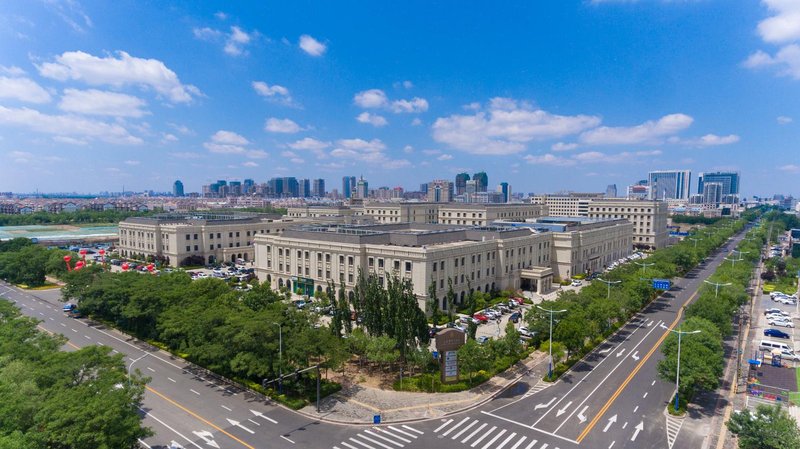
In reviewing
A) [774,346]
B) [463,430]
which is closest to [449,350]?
[463,430]

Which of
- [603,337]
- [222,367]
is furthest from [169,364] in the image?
[603,337]

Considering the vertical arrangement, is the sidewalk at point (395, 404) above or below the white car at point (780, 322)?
above

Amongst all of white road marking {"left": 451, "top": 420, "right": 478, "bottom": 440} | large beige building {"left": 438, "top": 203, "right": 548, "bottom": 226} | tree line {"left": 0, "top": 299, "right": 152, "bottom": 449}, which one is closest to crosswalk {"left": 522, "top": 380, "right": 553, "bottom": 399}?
white road marking {"left": 451, "top": 420, "right": 478, "bottom": 440}

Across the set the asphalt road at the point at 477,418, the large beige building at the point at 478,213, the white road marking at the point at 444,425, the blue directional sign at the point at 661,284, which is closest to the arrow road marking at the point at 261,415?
the asphalt road at the point at 477,418

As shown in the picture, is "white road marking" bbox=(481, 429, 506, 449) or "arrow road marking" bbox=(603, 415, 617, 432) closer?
"white road marking" bbox=(481, 429, 506, 449)

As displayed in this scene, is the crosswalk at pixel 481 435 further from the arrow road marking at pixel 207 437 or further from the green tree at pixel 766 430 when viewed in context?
the arrow road marking at pixel 207 437

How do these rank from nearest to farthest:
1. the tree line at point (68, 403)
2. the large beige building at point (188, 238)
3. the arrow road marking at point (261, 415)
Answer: the tree line at point (68, 403)
the arrow road marking at point (261, 415)
the large beige building at point (188, 238)

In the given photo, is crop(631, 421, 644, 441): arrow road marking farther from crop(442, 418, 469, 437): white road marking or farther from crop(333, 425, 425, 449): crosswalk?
crop(333, 425, 425, 449): crosswalk
